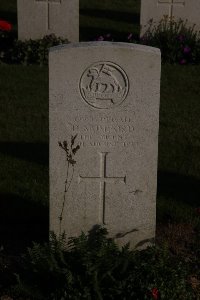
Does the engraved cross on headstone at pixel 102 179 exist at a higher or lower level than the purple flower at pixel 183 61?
lower

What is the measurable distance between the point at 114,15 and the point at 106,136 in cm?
1085

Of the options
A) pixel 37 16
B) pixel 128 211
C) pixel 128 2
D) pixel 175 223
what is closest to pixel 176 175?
pixel 175 223

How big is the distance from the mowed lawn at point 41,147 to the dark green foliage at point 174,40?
32cm

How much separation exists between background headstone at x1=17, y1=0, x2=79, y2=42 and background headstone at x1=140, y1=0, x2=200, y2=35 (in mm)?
1118

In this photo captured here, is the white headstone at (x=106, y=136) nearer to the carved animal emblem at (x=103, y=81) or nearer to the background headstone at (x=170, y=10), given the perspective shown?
the carved animal emblem at (x=103, y=81)

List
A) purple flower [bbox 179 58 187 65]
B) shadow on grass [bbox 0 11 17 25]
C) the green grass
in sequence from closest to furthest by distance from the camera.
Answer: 1. the green grass
2. purple flower [bbox 179 58 187 65]
3. shadow on grass [bbox 0 11 17 25]

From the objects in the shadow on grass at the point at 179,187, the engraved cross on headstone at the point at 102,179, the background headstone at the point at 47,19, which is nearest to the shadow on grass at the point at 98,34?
the background headstone at the point at 47,19

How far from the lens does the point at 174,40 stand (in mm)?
11625

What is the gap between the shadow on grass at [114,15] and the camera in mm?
15188

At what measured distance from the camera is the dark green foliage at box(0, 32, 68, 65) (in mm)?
11555

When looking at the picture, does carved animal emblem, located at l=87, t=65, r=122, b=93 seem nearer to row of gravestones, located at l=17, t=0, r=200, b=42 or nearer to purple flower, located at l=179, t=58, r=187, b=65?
purple flower, located at l=179, t=58, r=187, b=65

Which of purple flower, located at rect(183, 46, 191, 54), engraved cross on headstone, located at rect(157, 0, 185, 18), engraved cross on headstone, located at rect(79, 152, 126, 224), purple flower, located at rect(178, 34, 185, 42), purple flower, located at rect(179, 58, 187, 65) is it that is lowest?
engraved cross on headstone, located at rect(79, 152, 126, 224)

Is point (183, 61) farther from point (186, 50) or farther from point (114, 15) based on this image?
point (114, 15)

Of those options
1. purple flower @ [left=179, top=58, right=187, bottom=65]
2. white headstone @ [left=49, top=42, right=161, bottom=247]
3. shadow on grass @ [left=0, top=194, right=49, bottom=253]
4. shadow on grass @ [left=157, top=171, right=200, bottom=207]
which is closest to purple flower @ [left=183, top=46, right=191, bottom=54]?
purple flower @ [left=179, top=58, right=187, bottom=65]
